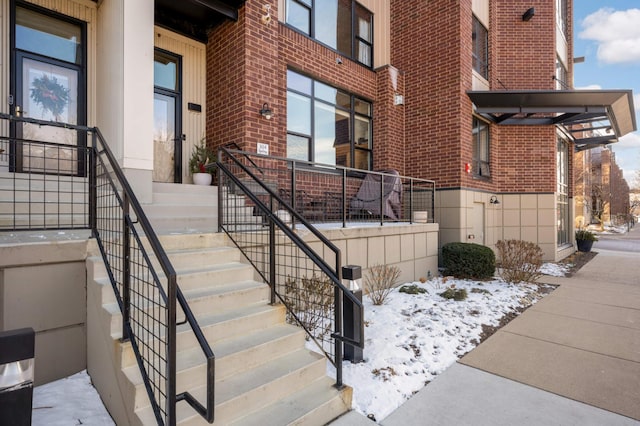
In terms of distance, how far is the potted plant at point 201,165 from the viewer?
5883mm

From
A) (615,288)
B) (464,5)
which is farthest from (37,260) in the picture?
(464,5)

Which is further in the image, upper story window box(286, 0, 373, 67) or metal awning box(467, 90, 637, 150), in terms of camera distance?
metal awning box(467, 90, 637, 150)

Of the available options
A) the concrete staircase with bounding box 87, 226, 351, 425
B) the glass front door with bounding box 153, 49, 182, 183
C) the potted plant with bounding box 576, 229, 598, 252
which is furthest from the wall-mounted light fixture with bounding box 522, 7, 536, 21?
the concrete staircase with bounding box 87, 226, 351, 425

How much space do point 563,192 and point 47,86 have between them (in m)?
14.0

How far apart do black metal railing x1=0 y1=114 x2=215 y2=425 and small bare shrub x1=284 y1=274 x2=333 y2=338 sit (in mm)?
1368

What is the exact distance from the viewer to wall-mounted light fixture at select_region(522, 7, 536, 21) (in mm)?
9924

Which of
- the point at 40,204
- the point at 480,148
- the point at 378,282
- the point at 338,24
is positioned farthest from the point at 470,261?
the point at 40,204

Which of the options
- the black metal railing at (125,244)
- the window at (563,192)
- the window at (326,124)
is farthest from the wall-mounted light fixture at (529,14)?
the black metal railing at (125,244)

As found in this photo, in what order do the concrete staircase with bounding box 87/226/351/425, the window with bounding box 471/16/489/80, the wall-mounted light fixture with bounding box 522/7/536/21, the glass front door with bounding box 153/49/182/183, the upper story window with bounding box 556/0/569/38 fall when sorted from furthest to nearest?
the upper story window with bounding box 556/0/569/38 → the wall-mounted light fixture with bounding box 522/7/536/21 → the window with bounding box 471/16/489/80 → the glass front door with bounding box 153/49/182/183 → the concrete staircase with bounding box 87/226/351/425

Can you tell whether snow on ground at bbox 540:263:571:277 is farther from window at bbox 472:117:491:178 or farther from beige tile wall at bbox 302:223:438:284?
beige tile wall at bbox 302:223:438:284

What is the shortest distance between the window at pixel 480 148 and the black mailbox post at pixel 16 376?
9.51 metres

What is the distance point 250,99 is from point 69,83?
2.65 m

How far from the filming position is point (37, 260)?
289 centimetres

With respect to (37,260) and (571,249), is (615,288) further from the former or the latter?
(37,260)
